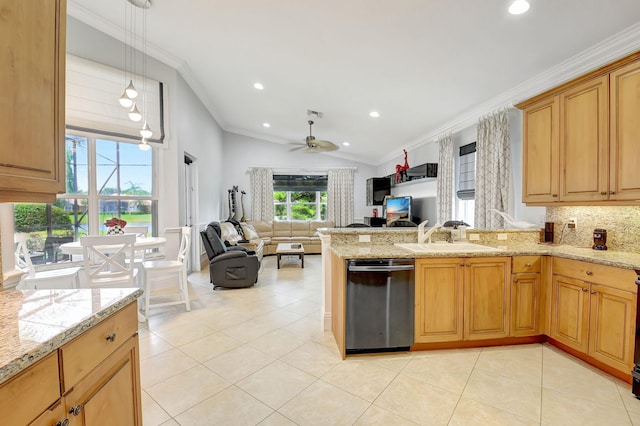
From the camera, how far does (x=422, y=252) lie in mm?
2314

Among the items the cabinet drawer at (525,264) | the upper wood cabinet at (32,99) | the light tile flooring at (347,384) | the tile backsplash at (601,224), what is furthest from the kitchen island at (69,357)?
the tile backsplash at (601,224)

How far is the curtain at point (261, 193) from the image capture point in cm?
784

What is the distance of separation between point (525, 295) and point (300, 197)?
6580 millimetres

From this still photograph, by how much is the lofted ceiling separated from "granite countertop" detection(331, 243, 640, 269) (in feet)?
5.51

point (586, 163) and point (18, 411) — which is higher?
point (586, 163)

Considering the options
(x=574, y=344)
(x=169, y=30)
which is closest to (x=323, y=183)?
(x=169, y=30)

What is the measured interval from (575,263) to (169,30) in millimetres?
5040

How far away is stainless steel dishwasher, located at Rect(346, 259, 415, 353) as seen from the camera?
7.36 feet

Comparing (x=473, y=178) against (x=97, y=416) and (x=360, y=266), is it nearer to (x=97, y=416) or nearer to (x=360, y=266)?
(x=360, y=266)

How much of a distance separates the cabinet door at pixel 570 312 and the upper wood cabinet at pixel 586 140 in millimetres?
731

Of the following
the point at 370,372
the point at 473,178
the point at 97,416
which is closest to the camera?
the point at 97,416

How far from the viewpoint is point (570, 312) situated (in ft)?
7.41

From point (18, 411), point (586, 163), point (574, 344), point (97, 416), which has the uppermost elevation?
point (586, 163)

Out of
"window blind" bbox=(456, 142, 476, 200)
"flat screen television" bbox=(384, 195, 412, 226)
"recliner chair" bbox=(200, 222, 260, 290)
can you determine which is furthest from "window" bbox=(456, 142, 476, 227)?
"recliner chair" bbox=(200, 222, 260, 290)
